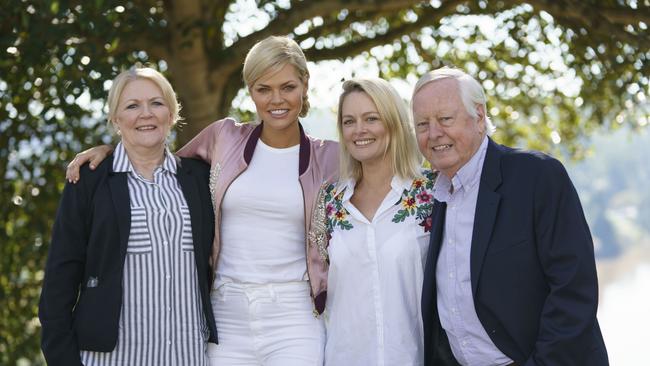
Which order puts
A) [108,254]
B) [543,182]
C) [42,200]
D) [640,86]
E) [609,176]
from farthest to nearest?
[609,176]
[42,200]
[640,86]
[108,254]
[543,182]

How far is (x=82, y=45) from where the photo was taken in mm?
5555

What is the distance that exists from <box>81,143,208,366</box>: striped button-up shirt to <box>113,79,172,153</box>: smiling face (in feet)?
0.49

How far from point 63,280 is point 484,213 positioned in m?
1.76

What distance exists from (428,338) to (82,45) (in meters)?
3.05

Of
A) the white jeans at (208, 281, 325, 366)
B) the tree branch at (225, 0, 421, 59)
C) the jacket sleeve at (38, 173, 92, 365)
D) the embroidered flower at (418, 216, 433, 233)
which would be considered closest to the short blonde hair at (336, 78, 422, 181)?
the embroidered flower at (418, 216, 433, 233)

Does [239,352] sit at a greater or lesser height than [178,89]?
lesser

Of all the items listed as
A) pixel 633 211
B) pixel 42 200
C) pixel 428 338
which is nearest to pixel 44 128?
pixel 42 200

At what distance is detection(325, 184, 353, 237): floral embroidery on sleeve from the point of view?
13.1ft

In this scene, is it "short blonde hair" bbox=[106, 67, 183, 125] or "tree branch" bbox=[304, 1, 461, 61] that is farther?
"tree branch" bbox=[304, 1, 461, 61]

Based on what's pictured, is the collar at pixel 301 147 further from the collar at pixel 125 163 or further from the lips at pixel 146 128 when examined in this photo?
the lips at pixel 146 128

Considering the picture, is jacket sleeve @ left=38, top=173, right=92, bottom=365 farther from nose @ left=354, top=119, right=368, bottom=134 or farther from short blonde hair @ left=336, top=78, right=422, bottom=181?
short blonde hair @ left=336, top=78, right=422, bottom=181

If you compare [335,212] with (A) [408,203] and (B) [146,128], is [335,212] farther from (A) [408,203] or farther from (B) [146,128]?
(B) [146,128]

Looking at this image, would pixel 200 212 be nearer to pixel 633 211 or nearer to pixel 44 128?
pixel 44 128

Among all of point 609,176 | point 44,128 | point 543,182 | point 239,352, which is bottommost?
point 239,352
